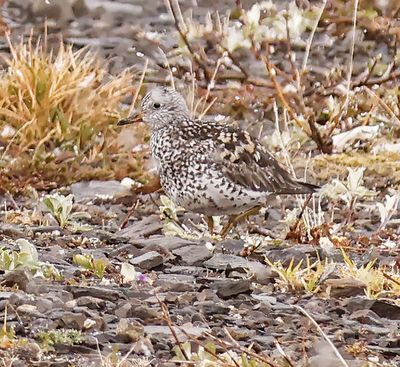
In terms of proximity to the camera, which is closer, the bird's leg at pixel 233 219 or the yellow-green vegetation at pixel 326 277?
the yellow-green vegetation at pixel 326 277

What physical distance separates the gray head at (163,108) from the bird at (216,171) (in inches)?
5.3

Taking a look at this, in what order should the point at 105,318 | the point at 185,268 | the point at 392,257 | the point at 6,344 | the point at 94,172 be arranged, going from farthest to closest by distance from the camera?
the point at 94,172
the point at 392,257
the point at 185,268
the point at 105,318
the point at 6,344

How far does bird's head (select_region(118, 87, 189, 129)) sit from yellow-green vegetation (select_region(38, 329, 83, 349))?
3427mm

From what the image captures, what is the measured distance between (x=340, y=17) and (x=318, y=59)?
→ 0.52 m

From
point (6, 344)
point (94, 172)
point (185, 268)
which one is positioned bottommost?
point (94, 172)

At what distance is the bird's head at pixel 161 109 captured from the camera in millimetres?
8086

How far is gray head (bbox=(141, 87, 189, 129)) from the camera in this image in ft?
26.5

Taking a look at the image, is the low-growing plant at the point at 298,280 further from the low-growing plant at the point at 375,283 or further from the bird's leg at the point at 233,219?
the bird's leg at the point at 233,219

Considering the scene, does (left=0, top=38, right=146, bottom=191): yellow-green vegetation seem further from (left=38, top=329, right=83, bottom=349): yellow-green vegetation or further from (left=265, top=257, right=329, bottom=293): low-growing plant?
(left=38, top=329, right=83, bottom=349): yellow-green vegetation

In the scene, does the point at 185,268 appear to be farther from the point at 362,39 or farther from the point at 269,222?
the point at 362,39

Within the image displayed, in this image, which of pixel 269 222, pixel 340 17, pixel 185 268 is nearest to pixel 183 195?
pixel 185 268

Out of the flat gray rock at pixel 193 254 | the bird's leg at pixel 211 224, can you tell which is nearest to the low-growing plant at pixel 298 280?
the flat gray rock at pixel 193 254

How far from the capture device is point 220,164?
729 centimetres

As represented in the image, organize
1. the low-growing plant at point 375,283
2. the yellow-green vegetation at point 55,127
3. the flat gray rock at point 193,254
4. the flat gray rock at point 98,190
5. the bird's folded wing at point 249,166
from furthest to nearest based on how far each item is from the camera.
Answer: the yellow-green vegetation at point 55,127 < the flat gray rock at point 98,190 < the bird's folded wing at point 249,166 < the flat gray rock at point 193,254 < the low-growing plant at point 375,283
